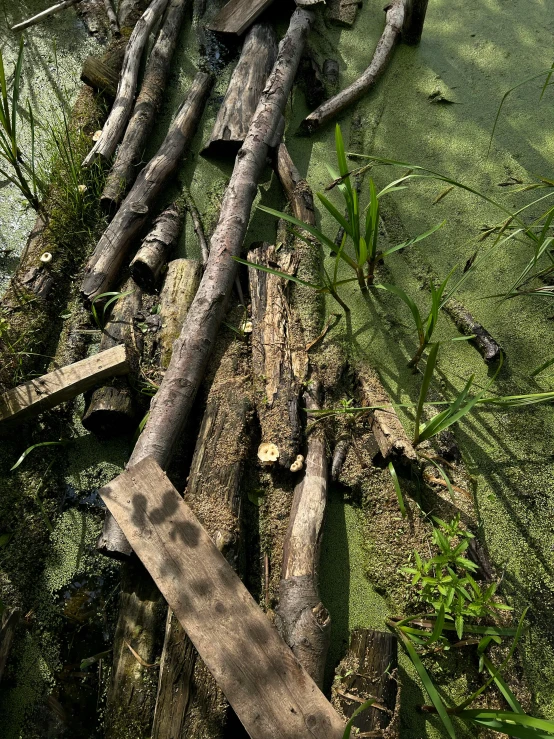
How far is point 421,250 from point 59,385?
1812 millimetres

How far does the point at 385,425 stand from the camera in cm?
207

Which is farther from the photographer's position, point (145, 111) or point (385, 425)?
point (145, 111)

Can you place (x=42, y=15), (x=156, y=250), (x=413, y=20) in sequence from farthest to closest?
1. (x=42, y=15)
2. (x=413, y=20)
3. (x=156, y=250)

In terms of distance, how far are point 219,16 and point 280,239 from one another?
2.09 metres

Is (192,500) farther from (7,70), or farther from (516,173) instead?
(7,70)

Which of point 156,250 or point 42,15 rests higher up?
point 42,15

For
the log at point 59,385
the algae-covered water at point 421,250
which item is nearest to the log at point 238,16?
the algae-covered water at point 421,250

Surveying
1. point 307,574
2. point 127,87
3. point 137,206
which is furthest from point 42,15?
point 307,574

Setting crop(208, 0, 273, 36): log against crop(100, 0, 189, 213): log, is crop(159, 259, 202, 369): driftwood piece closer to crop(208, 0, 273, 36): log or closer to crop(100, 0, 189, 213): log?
crop(100, 0, 189, 213): log

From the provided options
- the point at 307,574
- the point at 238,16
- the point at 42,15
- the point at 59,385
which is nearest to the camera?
the point at 307,574

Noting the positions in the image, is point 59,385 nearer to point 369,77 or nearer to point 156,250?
point 156,250

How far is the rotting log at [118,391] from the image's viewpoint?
7.10 ft

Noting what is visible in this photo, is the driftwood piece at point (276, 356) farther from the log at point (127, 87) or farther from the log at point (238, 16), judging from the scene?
the log at point (238, 16)

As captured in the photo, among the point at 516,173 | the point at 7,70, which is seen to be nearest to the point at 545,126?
the point at 516,173
